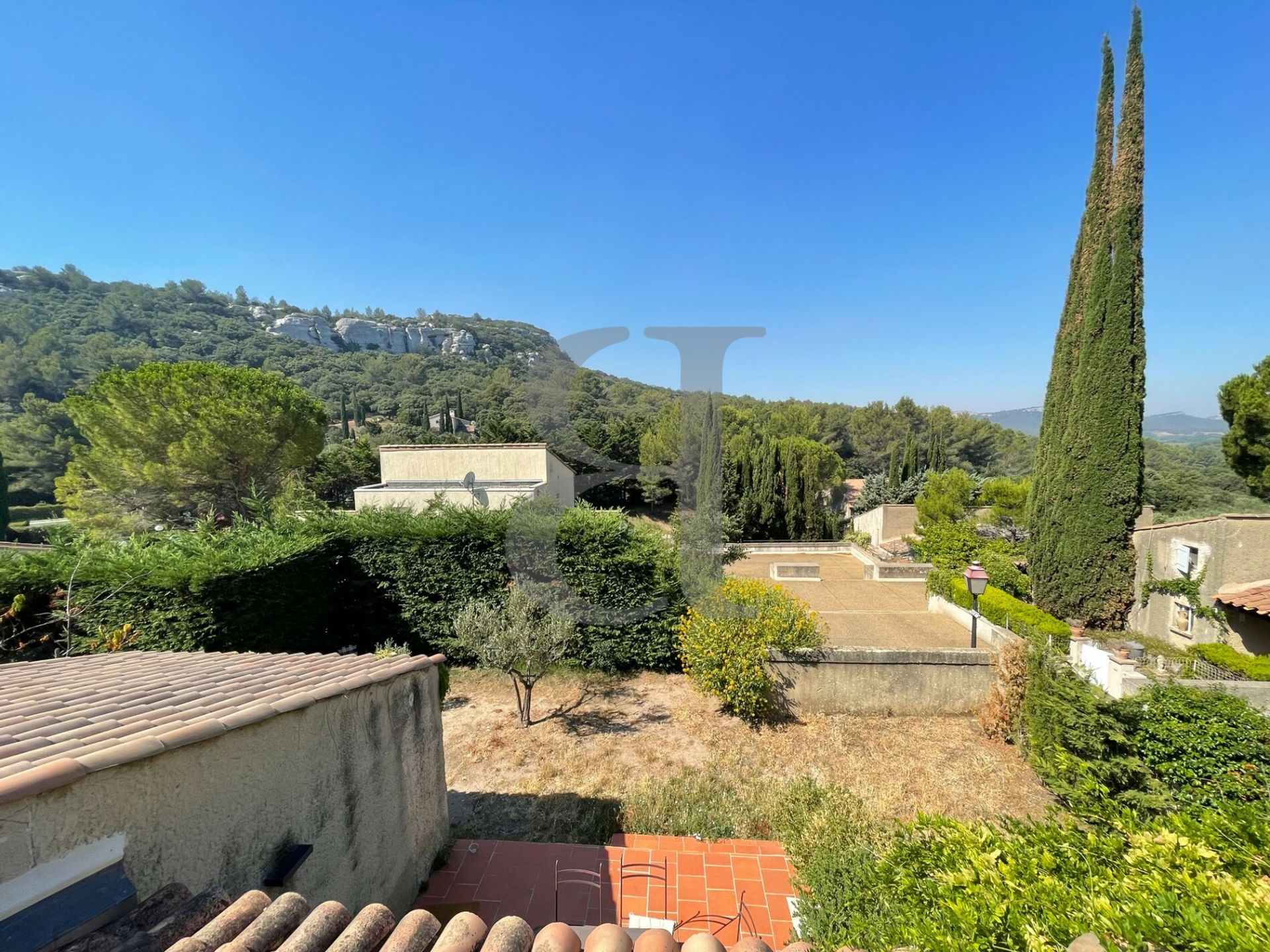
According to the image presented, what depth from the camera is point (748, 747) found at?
6.66m

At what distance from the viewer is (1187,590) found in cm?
1046

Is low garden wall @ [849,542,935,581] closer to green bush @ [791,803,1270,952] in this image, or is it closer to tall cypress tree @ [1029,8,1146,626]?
tall cypress tree @ [1029,8,1146,626]

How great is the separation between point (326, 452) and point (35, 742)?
29.7 m

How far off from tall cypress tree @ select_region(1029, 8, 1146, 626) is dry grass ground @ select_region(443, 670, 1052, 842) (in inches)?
295

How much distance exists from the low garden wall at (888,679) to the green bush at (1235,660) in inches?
180

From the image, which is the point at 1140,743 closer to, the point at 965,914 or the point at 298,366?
the point at 965,914

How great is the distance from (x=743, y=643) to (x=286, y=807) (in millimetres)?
5838

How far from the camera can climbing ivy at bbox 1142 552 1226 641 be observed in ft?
32.6

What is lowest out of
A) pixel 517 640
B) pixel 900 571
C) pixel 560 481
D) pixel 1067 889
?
pixel 900 571

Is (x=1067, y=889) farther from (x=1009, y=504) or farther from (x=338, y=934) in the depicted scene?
(x=1009, y=504)

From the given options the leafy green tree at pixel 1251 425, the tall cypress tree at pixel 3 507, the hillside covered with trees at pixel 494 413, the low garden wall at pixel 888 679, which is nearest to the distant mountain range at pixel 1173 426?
the hillside covered with trees at pixel 494 413

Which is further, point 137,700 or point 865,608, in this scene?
point 865,608

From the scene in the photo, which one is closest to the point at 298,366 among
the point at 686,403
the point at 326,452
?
the point at 326,452

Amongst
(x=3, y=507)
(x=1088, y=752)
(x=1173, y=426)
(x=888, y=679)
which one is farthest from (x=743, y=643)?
(x=1173, y=426)
